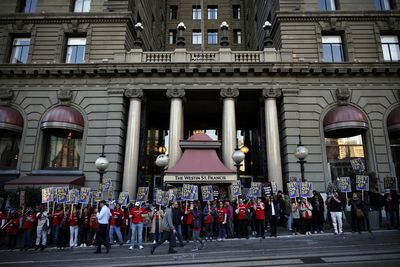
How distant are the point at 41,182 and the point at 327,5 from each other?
26.4m

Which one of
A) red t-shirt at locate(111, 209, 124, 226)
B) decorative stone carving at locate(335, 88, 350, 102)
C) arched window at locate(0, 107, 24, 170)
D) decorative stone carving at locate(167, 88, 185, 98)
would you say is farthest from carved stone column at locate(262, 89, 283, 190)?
arched window at locate(0, 107, 24, 170)

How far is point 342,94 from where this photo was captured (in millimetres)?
21938

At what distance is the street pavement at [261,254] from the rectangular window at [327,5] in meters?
18.9

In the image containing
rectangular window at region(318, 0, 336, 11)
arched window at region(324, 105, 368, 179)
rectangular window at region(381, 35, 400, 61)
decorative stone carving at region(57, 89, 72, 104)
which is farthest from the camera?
rectangular window at region(318, 0, 336, 11)

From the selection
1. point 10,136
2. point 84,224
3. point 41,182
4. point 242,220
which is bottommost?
point 84,224

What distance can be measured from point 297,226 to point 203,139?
27.9 ft

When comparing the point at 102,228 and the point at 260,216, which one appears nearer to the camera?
the point at 102,228

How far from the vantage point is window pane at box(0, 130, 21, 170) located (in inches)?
869

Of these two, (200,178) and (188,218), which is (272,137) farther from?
(188,218)

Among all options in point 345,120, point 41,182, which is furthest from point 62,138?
point 345,120

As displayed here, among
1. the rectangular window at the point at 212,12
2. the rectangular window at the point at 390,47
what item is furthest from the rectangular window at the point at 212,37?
the rectangular window at the point at 390,47

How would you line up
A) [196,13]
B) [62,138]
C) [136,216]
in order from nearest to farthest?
[136,216]
[62,138]
[196,13]

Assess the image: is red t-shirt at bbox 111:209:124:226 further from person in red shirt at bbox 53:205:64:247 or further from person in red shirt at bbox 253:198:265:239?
person in red shirt at bbox 253:198:265:239

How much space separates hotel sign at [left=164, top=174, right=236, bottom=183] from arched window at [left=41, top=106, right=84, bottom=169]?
9.29 m
